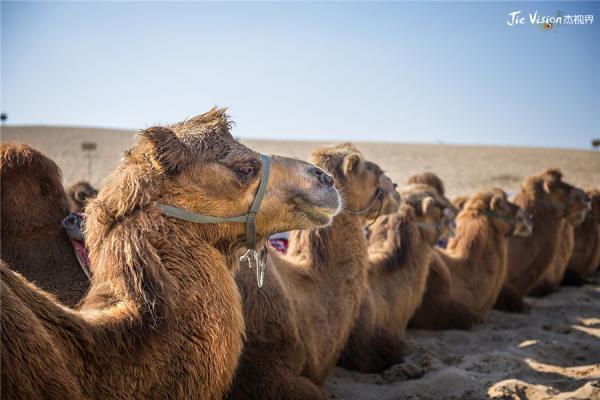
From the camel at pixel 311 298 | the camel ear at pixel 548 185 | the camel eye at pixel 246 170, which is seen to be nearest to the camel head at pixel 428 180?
the camel ear at pixel 548 185

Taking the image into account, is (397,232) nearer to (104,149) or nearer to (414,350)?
(414,350)

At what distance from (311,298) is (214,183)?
6.76 feet

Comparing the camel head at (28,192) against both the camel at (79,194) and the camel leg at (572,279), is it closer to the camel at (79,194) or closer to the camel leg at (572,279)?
the camel at (79,194)

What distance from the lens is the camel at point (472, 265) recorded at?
724 cm

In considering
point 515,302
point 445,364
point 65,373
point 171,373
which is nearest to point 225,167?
point 171,373

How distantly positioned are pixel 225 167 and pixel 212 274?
1.72ft

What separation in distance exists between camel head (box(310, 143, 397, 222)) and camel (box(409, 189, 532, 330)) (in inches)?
88.3

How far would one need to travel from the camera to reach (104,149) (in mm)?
43312

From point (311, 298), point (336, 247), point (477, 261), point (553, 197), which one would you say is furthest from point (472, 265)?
point (311, 298)

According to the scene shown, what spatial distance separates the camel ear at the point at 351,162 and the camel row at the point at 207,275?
0.03m

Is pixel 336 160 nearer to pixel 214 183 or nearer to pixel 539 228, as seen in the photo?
pixel 214 183

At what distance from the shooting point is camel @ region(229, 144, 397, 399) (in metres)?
3.99

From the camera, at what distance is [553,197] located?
9461mm

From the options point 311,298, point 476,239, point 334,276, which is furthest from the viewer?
point 476,239
